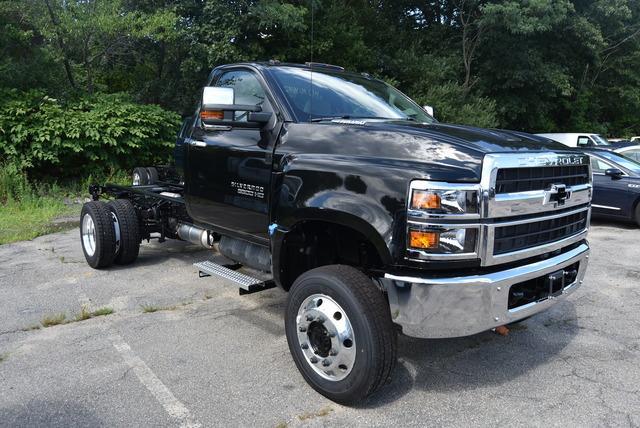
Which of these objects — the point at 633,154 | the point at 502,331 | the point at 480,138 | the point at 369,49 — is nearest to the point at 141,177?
the point at 502,331

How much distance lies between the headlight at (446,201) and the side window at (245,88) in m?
1.73

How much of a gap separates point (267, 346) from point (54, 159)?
9110 mm

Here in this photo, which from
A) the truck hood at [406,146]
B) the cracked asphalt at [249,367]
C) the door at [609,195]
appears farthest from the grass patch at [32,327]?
the door at [609,195]

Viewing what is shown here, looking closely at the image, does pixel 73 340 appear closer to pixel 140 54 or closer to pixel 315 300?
→ pixel 315 300

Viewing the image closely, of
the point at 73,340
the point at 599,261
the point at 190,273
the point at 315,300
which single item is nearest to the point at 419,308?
the point at 315,300

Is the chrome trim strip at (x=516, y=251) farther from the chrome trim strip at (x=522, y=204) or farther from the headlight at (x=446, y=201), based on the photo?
the headlight at (x=446, y=201)

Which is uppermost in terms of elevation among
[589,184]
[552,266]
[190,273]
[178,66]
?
[178,66]

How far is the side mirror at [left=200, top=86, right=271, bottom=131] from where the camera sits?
3855 mm

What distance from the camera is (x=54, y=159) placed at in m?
11.3

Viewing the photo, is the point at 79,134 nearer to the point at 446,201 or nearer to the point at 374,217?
the point at 374,217

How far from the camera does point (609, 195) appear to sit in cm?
1002

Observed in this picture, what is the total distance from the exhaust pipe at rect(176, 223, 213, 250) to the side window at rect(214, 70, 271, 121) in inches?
52.7

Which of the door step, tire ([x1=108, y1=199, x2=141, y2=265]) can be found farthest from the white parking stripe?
tire ([x1=108, y1=199, x2=141, y2=265])

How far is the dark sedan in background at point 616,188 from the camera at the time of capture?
9773 millimetres
